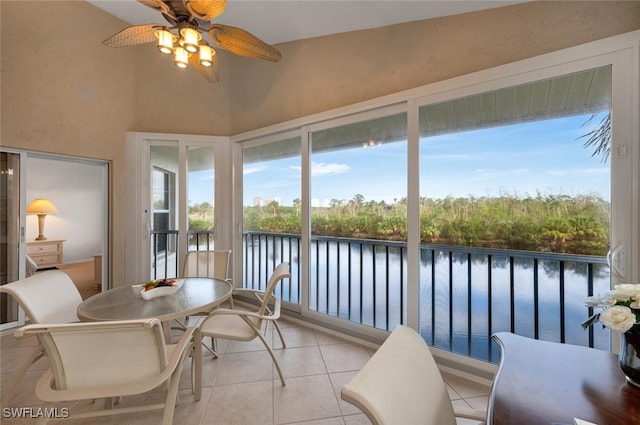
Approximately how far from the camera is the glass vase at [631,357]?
849mm

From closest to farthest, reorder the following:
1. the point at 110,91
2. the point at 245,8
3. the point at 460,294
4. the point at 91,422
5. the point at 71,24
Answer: the point at 91,422, the point at 460,294, the point at 245,8, the point at 71,24, the point at 110,91

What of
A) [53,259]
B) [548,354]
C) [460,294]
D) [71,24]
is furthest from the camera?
[53,259]

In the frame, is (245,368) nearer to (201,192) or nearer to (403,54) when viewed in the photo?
(201,192)

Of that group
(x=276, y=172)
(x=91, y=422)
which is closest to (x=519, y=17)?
(x=276, y=172)

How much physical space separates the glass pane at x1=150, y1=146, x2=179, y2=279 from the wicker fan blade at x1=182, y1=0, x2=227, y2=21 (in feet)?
7.82

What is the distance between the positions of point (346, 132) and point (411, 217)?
1.19 m

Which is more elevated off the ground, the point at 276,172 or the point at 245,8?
the point at 245,8

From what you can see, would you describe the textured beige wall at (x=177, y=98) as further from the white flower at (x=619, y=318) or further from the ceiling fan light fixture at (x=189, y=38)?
the white flower at (x=619, y=318)

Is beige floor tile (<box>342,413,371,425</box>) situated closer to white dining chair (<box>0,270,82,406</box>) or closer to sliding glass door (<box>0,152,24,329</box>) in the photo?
white dining chair (<box>0,270,82,406</box>)

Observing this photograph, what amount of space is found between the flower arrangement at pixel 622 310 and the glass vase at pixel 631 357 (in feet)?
0.09

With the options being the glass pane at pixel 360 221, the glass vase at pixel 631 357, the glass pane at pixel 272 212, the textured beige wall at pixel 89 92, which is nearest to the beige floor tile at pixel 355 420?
the glass pane at pixel 360 221

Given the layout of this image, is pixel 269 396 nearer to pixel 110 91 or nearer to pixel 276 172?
pixel 276 172

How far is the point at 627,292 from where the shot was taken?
2.92ft

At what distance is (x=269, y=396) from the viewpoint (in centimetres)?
195
